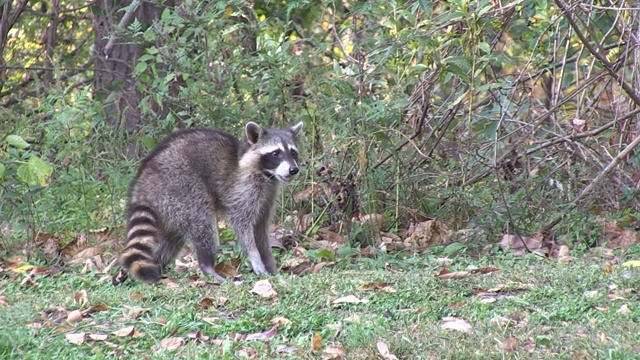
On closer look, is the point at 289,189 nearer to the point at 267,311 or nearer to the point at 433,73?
the point at 433,73

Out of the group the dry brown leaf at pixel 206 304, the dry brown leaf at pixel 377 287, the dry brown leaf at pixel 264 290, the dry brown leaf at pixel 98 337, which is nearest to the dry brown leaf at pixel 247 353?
the dry brown leaf at pixel 98 337

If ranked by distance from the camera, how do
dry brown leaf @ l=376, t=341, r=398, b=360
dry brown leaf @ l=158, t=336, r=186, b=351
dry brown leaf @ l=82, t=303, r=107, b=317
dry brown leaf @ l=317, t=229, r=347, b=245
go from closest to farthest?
dry brown leaf @ l=376, t=341, r=398, b=360 → dry brown leaf @ l=158, t=336, r=186, b=351 → dry brown leaf @ l=82, t=303, r=107, b=317 → dry brown leaf @ l=317, t=229, r=347, b=245

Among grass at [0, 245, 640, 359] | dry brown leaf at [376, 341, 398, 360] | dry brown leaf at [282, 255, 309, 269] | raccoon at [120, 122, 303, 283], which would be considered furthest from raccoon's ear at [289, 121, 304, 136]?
dry brown leaf at [376, 341, 398, 360]

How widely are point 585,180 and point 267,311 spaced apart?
10.5 feet

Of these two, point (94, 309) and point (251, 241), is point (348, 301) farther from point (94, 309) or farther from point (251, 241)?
point (251, 241)

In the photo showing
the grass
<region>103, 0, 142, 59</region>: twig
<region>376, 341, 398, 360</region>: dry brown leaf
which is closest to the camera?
<region>376, 341, 398, 360</region>: dry brown leaf

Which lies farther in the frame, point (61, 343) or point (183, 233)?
point (183, 233)

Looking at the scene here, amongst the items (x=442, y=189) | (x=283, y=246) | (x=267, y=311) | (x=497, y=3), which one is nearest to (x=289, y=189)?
(x=283, y=246)

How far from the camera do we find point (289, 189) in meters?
7.75

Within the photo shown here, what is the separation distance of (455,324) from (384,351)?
1.95ft

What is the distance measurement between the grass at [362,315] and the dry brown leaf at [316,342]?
0.8 inches

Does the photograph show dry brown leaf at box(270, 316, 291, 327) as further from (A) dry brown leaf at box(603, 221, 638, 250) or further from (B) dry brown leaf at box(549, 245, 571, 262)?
(A) dry brown leaf at box(603, 221, 638, 250)

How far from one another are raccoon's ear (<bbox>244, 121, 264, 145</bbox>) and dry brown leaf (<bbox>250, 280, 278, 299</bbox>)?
167 centimetres

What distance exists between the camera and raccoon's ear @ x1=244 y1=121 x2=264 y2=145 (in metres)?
7.05
